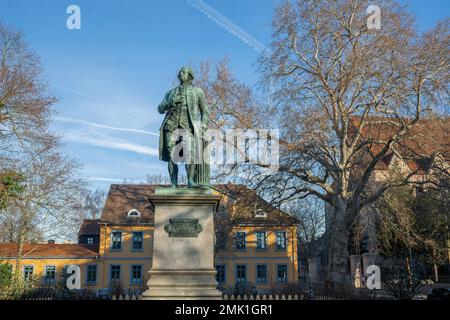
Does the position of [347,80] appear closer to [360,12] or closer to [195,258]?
[360,12]

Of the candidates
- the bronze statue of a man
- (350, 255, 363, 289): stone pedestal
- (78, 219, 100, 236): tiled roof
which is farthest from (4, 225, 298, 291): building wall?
A: the bronze statue of a man

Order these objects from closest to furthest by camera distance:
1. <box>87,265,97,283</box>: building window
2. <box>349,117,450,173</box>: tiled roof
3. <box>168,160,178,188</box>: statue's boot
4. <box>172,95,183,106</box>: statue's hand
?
<box>168,160,178,188</box>: statue's boot < <box>172,95,183,106</box>: statue's hand < <box>349,117,450,173</box>: tiled roof < <box>87,265,97,283</box>: building window

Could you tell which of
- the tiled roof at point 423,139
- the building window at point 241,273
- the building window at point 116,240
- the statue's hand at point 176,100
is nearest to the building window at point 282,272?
the building window at point 241,273

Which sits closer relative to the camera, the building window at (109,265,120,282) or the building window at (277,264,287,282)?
the building window at (109,265,120,282)

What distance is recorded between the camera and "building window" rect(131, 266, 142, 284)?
42.6m

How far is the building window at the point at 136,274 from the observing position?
42.6 m

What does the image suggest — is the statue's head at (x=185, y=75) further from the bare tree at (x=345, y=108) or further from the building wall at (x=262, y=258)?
the building wall at (x=262, y=258)

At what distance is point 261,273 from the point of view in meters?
43.9

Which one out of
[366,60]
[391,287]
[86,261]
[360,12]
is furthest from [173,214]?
[86,261]

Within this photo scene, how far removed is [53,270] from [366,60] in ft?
111

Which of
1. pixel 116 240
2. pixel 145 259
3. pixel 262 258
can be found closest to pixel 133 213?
pixel 116 240

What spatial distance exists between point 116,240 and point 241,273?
12.3m

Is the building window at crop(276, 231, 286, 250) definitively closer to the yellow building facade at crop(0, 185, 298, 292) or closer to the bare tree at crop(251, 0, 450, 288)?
the yellow building facade at crop(0, 185, 298, 292)

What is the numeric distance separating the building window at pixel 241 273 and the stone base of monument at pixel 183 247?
118 ft
